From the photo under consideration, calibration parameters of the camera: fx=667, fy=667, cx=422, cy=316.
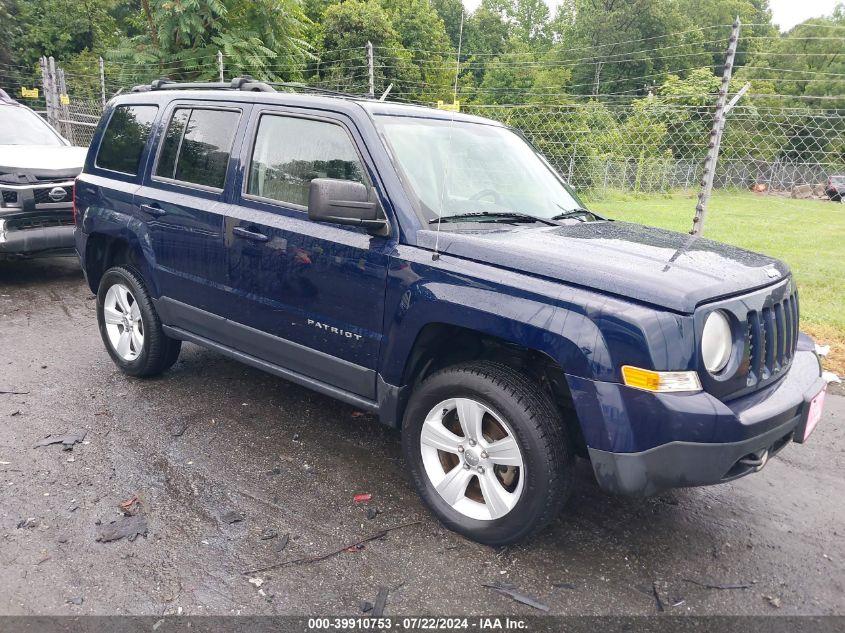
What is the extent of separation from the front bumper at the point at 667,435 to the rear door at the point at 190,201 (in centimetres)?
242

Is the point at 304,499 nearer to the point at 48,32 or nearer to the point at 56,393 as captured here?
the point at 56,393

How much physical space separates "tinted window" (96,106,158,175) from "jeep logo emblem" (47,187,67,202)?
9.93 feet

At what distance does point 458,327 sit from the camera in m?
3.14

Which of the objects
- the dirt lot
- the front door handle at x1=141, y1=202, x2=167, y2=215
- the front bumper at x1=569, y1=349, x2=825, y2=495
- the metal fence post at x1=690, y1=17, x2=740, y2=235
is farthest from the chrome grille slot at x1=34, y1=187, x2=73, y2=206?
the metal fence post at x1=690, y1=17, x2=740, y2=235

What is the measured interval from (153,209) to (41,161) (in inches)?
171

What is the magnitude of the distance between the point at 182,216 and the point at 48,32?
39639mm

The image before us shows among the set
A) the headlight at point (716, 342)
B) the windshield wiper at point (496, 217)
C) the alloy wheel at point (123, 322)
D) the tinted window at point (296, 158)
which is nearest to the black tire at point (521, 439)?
the headlight at point (716, 342)

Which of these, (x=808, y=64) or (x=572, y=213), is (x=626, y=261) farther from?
(x=808, y=64)

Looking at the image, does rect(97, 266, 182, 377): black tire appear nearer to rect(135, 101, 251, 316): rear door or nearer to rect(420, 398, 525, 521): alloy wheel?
rect(135, 101, 251, 316): rear door

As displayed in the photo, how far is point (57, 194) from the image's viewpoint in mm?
7480

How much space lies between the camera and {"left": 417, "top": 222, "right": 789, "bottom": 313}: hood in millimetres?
2662

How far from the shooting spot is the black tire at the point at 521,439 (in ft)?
9.27

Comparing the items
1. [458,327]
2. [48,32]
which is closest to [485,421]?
[458,327]

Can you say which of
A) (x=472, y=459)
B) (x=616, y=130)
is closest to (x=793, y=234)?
(x=616, y=130)
